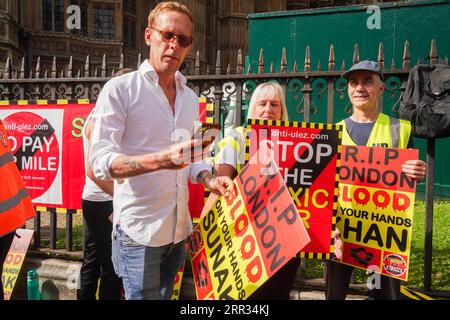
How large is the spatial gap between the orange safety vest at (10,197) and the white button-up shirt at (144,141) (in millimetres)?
881

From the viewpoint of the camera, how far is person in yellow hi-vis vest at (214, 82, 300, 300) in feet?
8.29

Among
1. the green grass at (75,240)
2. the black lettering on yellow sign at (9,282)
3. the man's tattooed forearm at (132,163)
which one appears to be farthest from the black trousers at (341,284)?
the green grass at (75,240)

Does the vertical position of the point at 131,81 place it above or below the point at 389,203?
above

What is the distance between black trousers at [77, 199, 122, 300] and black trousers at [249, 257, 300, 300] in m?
1.23

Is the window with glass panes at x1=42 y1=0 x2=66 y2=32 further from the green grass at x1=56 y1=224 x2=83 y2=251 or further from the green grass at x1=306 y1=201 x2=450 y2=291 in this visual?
the green grass at x1=306 y1=201 x2=450 y2=291

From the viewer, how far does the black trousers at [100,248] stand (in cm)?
314

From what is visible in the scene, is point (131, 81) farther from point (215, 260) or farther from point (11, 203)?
point (11, 203)

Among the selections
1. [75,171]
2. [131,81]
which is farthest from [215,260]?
[75,171]

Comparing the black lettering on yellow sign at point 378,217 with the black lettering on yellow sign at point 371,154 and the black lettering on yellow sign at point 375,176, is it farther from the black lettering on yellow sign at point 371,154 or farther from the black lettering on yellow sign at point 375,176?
the black lettering on yellow sign at point 371,154
